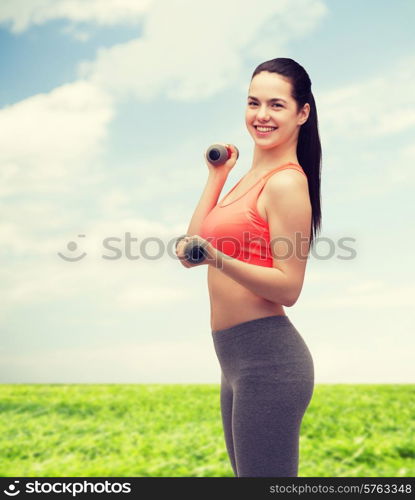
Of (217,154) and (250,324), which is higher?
(217,154)

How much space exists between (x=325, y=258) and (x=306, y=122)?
723mm

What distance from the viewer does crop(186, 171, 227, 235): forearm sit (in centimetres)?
282

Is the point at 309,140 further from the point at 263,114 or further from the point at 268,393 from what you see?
the point at 268,393

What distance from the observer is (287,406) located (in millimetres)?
2334

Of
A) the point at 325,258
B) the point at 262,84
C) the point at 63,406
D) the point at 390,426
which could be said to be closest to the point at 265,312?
the point at 325,258

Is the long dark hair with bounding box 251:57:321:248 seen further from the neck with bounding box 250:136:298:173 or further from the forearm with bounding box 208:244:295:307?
the forearm with bounding box 208:244:295:307

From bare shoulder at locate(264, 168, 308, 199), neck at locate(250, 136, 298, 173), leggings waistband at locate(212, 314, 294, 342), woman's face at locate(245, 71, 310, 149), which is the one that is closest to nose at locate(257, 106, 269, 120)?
woman's face at locate(245, 71, 310, 149)

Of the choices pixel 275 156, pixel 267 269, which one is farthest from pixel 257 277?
pixel 275 156

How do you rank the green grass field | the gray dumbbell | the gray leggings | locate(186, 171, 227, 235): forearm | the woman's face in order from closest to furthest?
the gray dumbbell → the gray leggings → the woman's face → locate(186, 171, 227, 235): forearm → the green grass field

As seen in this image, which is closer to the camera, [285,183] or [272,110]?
[285,183]

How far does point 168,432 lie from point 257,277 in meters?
4.01

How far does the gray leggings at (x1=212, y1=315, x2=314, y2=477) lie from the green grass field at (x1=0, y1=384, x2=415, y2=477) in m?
2.77

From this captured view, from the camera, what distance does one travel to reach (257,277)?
232 cm
